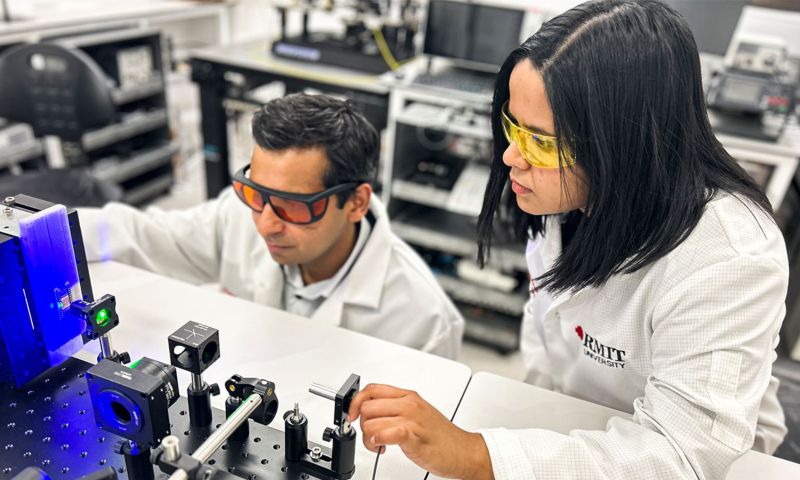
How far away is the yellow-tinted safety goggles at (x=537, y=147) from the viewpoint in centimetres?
83

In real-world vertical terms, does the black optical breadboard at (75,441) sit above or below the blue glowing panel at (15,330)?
below

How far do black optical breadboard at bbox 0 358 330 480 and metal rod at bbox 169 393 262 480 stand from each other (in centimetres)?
9

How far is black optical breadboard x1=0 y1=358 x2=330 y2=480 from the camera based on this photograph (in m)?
0.78

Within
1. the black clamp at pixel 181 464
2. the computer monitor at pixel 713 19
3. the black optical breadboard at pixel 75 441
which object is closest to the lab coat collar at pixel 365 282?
the black optical breadboard at pixel 75 441

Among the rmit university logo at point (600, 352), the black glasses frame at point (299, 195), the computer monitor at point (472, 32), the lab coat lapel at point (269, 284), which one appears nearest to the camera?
the rmit university logo at point (600, 352)

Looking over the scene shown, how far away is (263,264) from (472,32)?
1512mm

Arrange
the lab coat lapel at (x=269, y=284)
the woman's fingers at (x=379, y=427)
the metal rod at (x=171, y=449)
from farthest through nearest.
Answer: the lab coat lapel at (x=269, y=284)
the woman's fingers at (x=379, y=427)
the metal rod at (x=171, y=449)

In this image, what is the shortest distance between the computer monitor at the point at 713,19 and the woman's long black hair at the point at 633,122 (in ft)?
5.38

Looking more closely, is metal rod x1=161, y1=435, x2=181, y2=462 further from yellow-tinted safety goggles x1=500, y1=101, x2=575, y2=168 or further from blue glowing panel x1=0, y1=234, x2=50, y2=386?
yellow-tinted safety goggles x1=500, y1=101, x2=575, y2=168

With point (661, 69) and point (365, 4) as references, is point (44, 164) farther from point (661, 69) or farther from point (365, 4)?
point (661, 69)

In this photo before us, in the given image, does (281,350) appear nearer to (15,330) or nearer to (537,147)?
(15,330)

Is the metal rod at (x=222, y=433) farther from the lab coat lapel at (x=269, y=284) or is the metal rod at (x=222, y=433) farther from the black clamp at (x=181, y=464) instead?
the lab coat lapel at (x=269, y=284)

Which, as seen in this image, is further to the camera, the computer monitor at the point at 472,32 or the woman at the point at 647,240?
the computer monitor at the point at 472,32

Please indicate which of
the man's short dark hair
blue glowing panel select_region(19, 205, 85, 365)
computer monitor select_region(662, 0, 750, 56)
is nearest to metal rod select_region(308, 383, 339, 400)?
blue glowing panel select_region(19, 205, 85, 365)
